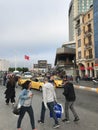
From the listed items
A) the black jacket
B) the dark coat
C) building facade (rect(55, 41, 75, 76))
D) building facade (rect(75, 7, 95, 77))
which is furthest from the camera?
building facade (rect(55, 41, 75, 76))

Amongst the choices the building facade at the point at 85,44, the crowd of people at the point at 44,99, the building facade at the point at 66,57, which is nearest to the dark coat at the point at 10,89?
the crowd of people at the point at 44,99

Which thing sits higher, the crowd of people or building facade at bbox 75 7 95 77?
building facade at bbox 75 7 95 77

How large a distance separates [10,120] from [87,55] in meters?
71.9

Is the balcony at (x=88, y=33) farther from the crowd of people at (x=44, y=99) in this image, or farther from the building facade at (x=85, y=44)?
the crowd of people at (x=44, y=99)

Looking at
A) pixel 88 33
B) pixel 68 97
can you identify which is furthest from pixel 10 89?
pixel 88 33

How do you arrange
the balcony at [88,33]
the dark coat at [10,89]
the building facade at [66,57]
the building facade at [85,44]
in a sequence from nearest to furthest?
the dark coat at [10,89] → the building facade at [85,44] → the balcony at [88,33] → the building facade at [66,57]

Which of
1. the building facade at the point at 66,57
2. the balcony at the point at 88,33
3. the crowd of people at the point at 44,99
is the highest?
the balcony at the point at 88,33

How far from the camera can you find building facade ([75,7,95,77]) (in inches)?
3118

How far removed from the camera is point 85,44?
3273 inches

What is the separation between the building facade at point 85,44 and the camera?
79.2 metres

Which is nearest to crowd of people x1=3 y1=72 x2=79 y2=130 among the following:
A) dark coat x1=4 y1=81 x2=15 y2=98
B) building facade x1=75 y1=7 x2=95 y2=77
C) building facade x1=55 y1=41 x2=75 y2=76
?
dark coat x1=4 y1=81 x2=15 y2=98

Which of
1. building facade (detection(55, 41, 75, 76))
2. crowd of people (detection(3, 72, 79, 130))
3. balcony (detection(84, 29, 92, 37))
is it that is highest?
balcony (detection(84, 29, 92, 37))

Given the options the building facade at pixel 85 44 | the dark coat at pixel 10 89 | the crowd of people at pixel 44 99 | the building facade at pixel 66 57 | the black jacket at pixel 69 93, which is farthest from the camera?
the building facade at pixel 66 57

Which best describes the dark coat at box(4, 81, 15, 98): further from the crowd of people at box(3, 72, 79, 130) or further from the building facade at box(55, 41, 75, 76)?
the building facade at box(55, 41, 75, 76)
